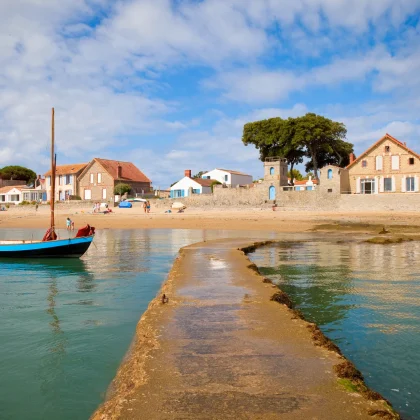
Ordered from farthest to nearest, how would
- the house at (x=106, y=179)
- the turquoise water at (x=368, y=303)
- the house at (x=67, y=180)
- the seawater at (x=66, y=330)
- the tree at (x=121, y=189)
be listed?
the house at (x=67, y=180) < the house at (x=106, y=179) < the tree at (x=121, y=189) < the turquoise water at (x=368, y=303) < the seawater at (x=66, y=330)

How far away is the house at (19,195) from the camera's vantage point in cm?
7769

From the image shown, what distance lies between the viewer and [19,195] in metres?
80.4

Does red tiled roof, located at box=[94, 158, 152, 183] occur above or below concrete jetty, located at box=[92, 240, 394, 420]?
above

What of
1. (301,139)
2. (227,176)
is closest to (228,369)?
(301,139)

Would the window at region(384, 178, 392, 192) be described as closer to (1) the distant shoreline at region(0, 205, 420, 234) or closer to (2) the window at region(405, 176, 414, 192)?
(2) the window at region(405, 176, 414, 192)

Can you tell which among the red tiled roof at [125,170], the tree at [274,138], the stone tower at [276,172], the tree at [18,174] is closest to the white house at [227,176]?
the red tiled roof at [125,170]

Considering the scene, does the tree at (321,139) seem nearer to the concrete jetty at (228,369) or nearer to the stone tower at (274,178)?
the stone tower at (274,178)

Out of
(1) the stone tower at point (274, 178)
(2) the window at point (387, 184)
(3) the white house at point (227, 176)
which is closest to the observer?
(2) the window at point (387, 184)

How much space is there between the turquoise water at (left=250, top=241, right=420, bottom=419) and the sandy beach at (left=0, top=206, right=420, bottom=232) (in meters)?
16.0

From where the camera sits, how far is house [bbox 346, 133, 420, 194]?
47.3 meters

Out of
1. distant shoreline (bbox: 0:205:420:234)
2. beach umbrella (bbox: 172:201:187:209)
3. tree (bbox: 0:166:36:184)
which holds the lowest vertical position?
distant shoreline (bbox: 0:205:420:234)

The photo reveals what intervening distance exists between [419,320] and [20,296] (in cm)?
1001

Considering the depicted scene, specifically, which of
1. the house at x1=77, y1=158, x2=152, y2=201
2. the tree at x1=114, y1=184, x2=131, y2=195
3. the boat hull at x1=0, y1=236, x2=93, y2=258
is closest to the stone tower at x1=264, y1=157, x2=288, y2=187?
the tree at x1=114, y1=184, x2=131, y2=195

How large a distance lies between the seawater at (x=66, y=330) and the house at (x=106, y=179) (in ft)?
162
